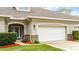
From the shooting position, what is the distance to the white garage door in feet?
75.0

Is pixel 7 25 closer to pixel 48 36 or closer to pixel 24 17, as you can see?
pixel 24 17

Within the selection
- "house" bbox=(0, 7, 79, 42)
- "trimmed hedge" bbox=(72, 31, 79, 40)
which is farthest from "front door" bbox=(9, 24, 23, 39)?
"trimmed hedge" bbox=(72, 31, 79, 40)

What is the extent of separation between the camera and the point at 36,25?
72.6ft

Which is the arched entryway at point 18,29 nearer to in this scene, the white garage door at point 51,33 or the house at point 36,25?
the house at point 36,25

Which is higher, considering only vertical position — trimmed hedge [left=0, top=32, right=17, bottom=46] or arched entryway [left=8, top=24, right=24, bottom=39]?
arched entryway [left=8, top=24, right=24, bottom=39]

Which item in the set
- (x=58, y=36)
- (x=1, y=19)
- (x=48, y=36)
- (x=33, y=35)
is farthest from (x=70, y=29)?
(x=1, y=19)

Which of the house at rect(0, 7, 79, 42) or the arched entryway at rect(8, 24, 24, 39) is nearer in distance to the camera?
the house at rect(0, 7, 79, 42)

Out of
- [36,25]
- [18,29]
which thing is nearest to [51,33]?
[36,25]

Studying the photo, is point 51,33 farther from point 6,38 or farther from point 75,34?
point 6,38

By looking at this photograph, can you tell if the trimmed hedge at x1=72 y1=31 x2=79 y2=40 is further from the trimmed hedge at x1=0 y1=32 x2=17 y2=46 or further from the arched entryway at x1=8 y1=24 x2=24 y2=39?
the trimmed hedge at x1=0 y1=32 x2=17 y2=46

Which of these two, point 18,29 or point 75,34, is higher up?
point 18,29

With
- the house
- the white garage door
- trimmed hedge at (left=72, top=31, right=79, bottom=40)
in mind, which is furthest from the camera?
trimmed hedge at (left=72, top=31, right=79, bottom=40)

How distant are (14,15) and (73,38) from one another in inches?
370

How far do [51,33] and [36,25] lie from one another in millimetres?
2895
